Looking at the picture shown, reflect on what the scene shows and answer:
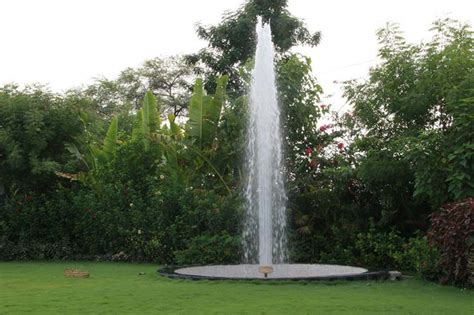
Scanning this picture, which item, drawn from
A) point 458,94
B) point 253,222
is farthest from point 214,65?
point 458,94

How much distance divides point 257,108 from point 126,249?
4551mm

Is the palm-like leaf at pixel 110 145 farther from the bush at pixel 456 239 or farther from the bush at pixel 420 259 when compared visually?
the bush at pixel 456 239

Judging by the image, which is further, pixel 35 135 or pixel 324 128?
pixel 35 135

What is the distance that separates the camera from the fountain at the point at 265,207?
10.2m

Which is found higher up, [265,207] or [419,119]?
[419,119]

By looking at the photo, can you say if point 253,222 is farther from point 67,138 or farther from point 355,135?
point 67,138

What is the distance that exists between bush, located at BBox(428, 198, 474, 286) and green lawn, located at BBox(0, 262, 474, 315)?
0.25 metres

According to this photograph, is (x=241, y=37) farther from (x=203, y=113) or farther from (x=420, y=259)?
(x=420, y=259)

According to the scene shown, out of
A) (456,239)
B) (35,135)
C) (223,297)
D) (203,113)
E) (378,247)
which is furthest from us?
(35,135)

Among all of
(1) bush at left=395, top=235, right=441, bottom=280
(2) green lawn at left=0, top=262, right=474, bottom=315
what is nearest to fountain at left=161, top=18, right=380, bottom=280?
(1) bush at left=395, top=235, right=441, bottom=280

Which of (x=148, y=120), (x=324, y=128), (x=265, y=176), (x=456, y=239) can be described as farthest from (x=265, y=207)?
(x=148, y=120)

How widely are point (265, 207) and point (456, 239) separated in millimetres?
3370

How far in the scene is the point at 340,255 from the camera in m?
11.9

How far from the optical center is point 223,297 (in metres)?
7.33
